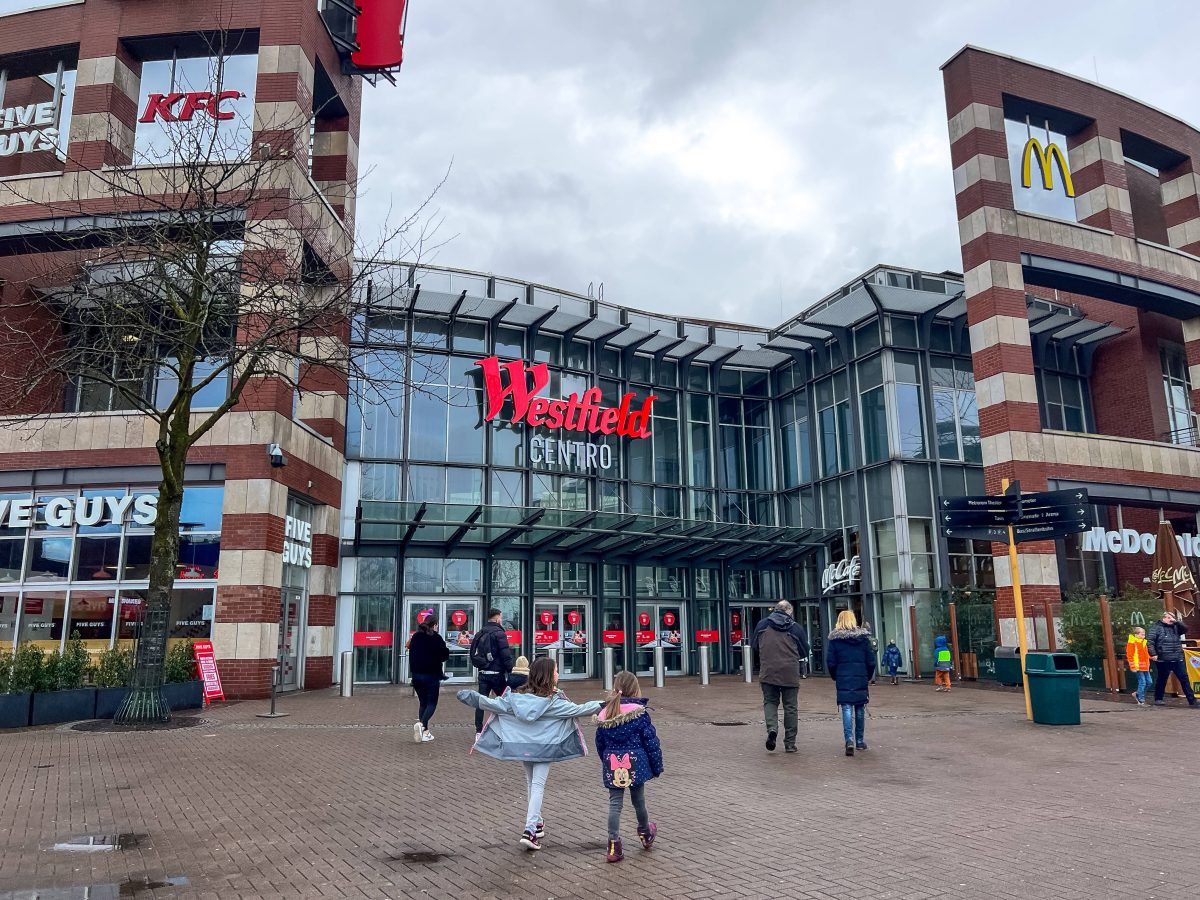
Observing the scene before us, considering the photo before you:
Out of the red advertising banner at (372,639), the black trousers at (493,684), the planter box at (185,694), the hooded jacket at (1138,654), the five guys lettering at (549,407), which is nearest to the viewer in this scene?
the black trousers at (493,684)

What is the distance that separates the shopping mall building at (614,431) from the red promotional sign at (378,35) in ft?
4.62

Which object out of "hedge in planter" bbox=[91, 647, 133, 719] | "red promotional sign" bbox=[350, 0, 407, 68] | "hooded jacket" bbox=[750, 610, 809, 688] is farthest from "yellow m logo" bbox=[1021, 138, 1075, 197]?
"hedge in planter" bbox=[91, 647, 133, 719]

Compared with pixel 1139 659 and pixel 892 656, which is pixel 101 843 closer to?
pixel 1139 659

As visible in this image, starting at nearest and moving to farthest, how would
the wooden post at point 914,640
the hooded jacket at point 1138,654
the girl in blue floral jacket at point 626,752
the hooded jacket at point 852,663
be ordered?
the girl in blue floral jacket at point 626,752 < the hooded jacket at point 852,663 < the hooded jacket at point 1138,654 < the wooden post at point 914,640

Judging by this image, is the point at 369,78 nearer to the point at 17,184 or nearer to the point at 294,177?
the point at 294,177

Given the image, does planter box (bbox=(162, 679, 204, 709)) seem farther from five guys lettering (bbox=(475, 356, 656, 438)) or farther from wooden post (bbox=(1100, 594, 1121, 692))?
wooden post (bbox=(1100, 594, 1121, 692))

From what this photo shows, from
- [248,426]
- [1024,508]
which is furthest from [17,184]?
[1024,508]

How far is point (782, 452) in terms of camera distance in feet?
104

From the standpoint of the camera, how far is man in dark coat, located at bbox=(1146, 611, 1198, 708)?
15.9m

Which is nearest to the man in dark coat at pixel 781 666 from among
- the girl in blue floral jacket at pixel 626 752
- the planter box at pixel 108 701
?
the girl in blue floral jacket at pixel 626 752

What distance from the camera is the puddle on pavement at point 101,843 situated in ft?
20.7

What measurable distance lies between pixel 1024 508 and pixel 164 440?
14.1m

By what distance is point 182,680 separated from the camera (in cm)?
1623

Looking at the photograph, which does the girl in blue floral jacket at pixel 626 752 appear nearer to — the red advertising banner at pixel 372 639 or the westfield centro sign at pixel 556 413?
the red advertising banner at pixel 372 639
